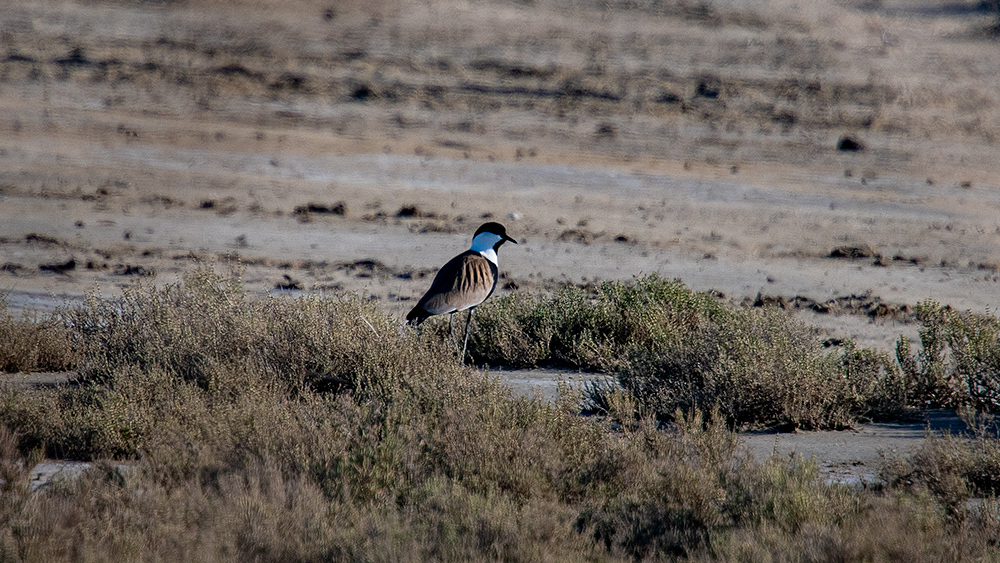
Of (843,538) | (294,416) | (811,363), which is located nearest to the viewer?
(843,538)

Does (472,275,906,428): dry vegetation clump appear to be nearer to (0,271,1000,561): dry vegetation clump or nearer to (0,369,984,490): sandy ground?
(0,369,984,490): sandy ground

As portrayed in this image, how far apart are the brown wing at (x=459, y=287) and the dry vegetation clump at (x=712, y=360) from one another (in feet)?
2.50

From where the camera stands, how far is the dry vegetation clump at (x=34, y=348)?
870 cm

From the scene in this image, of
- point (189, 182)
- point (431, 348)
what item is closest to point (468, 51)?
point (189, 182)

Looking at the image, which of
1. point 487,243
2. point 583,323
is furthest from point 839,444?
point 487,243

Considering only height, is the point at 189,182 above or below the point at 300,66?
below

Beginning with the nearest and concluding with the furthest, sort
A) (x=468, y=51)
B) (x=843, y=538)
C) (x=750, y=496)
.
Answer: (x=843, y=538), (x=750, y=496), (x=468, y=51)

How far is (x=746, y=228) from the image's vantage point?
685 inches

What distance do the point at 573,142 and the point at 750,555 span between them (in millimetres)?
18613

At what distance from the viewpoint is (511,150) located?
872 inches

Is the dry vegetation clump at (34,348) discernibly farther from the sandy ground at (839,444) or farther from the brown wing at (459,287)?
the brown wing at (459,287)

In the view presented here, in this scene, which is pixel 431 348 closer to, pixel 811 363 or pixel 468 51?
pixel 811 363

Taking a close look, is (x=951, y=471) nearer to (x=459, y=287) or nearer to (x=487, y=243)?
(x=459, y=287)

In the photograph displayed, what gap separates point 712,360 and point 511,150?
14991mm
